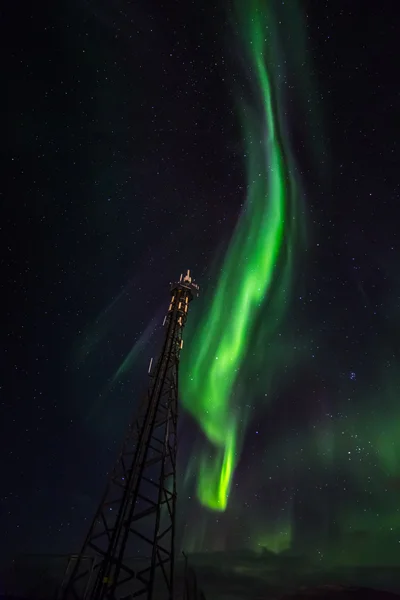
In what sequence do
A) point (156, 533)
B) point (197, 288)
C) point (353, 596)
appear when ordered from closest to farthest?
point (156, 533), point (197, 288), point (353, 596)

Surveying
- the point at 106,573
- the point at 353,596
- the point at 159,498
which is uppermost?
the point at 159,498

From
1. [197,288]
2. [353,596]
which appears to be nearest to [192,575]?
[197,288]

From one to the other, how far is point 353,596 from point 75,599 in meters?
202

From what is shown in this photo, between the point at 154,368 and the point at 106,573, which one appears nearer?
the point at 106,573

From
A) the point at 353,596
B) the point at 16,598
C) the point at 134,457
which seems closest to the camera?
the point at 134,457

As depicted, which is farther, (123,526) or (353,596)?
(353,596)

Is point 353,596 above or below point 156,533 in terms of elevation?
below

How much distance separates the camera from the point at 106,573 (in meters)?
13.4

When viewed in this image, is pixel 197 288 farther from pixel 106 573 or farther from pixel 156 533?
pixel 106 573

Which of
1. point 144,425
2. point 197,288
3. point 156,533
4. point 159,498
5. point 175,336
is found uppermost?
point 197,288

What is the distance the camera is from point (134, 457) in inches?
607

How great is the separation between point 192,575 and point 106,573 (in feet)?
55.7

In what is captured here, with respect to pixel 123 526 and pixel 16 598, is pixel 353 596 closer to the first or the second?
pixel 16 598

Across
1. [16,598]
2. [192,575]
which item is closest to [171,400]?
[192,575]
